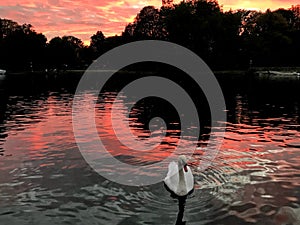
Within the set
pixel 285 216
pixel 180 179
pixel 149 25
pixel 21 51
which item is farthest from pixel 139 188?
pixel 21 51

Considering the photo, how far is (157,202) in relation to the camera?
1516 centimetres

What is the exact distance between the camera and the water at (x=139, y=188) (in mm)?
14133

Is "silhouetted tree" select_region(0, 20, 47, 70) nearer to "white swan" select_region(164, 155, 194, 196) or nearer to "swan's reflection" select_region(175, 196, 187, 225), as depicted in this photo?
"white swan" select_region(164, 155, 194, 196)

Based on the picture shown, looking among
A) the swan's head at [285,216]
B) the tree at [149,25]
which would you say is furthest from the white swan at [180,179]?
the tree at [149,25]

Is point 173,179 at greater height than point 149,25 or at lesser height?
lesser

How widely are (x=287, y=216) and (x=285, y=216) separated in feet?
0.26

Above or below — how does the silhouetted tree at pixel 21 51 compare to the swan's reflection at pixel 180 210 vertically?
above

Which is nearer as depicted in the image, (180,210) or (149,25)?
(180,210)

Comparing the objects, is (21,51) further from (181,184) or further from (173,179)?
(181,184)

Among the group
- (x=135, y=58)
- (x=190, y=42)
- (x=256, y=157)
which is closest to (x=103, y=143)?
(x=256, y=157)

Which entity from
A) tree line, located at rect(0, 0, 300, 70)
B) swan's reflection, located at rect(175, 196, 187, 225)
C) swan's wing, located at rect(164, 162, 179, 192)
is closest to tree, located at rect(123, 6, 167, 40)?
tree line, located at rect(0, 0, 300, 70)

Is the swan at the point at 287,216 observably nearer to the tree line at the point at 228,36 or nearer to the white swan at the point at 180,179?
the white swan at the point at 180,179

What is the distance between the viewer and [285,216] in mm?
14016

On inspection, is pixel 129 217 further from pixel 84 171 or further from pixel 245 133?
pixel 245 133
